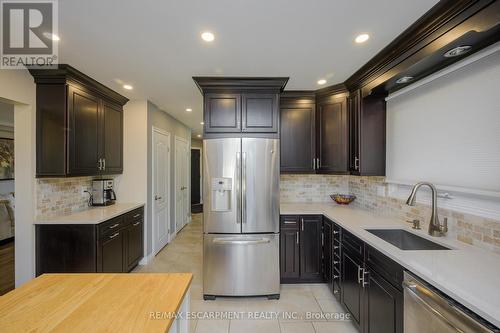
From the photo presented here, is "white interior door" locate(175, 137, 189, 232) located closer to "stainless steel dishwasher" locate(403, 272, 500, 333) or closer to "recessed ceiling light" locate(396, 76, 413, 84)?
"recessed ceiling light" locate(396, 76, 413, 84)

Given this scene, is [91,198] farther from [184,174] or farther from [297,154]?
[297,154]

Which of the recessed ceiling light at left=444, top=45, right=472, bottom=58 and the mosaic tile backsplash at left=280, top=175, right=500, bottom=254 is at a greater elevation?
the recessed ceiling light at left=444, top=45, right=472, bottom=58

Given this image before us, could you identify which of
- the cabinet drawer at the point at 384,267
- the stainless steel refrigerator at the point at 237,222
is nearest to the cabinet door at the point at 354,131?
the stainless steel refrigerator at the point at 237,222

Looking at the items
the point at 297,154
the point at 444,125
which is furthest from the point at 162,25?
the point at 444,125

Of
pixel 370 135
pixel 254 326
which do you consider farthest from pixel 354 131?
pixel 254 326

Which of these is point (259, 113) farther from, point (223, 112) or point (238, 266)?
point (238, 266)

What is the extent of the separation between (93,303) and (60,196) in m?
2.36

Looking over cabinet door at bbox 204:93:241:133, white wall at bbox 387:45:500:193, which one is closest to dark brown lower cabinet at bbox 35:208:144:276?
cabinet door at bbox 204:93:241:133

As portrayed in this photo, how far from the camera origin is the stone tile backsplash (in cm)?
248

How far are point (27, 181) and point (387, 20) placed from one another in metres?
3.70

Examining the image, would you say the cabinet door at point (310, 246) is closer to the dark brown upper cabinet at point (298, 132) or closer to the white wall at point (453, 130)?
the dark brown upper cabinet at point (298, 132)

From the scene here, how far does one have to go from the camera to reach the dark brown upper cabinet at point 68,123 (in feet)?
7.93

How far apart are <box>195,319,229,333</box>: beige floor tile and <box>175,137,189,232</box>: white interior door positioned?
2.95m

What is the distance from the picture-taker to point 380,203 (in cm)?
267
